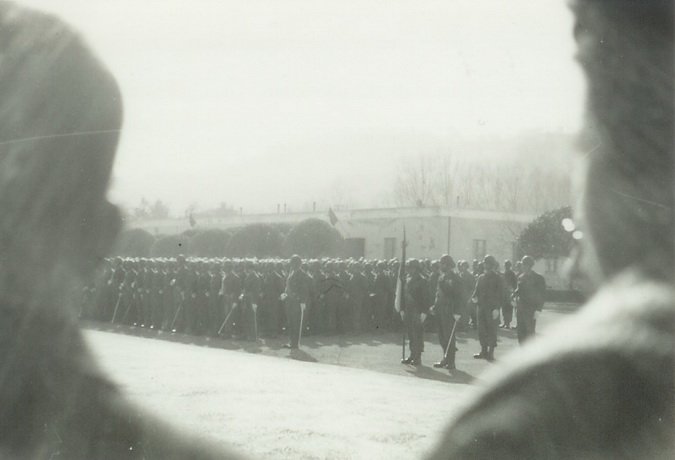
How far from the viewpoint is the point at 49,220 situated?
0.37 m

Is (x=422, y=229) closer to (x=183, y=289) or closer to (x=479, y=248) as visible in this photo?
(x=479, y=248)

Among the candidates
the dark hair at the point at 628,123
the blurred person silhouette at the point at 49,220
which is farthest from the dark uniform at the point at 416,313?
the dark hair at the point at 628,123

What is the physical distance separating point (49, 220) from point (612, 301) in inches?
10.6

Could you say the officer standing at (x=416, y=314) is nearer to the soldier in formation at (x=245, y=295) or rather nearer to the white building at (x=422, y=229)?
the soldier in formation at (x=245, y=295)

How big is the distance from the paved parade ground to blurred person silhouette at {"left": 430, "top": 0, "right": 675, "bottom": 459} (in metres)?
0.05

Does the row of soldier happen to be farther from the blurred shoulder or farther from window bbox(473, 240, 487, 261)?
the blurred shoulder

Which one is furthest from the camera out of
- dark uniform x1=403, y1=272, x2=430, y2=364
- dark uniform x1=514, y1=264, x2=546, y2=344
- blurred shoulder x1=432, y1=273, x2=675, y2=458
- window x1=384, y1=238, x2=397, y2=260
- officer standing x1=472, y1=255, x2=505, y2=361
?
dark uniform x1=403, y1=272, x2=430, y2=364

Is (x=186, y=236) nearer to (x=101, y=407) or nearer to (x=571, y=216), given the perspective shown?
(x=101, y=407)

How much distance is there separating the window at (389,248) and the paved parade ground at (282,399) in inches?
3.1

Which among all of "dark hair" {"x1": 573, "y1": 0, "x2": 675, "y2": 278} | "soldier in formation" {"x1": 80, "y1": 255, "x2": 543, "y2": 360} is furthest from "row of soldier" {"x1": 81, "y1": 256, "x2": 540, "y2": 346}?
"dark hair" {"x1": 573, "y1": 0, "x2": 675, "y2": 278}

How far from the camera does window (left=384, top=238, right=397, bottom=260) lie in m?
0.45

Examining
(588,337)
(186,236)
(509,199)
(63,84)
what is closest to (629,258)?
(588,337)

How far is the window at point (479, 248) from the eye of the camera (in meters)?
0.41

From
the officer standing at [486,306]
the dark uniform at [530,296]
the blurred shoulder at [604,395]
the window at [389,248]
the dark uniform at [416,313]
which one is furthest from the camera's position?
the dark uniform at [416,313]
